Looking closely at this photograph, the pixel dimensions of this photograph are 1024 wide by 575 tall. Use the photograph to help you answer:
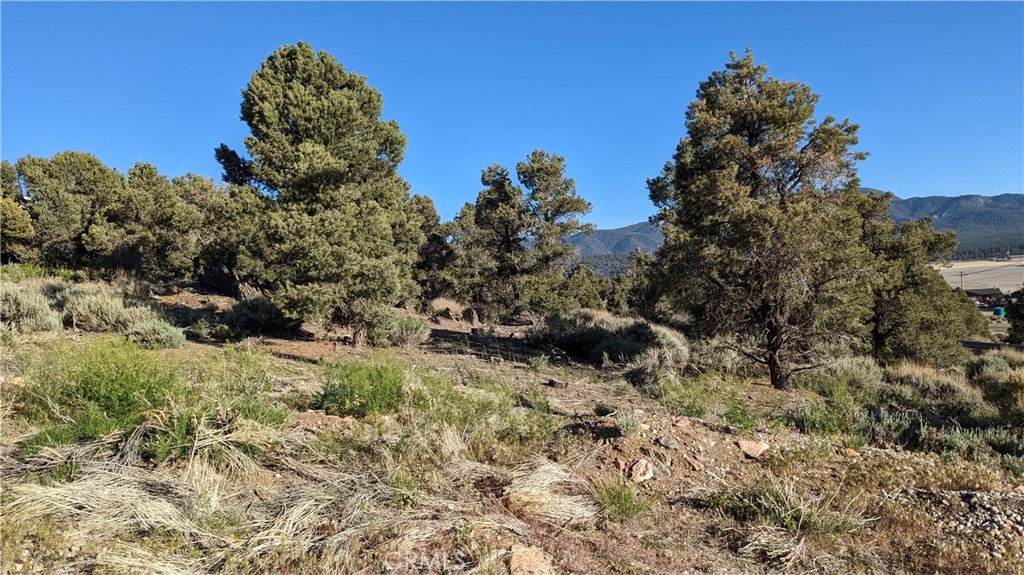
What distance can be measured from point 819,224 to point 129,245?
2680 centimetres

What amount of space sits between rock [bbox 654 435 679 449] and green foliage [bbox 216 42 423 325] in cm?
709

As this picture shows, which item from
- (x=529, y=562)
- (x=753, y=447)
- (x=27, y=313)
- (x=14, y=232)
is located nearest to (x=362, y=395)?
(x=529, y=562)

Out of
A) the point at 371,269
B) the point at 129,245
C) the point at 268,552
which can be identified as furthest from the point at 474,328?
the point at 129,245

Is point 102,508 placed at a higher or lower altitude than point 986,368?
Result: higher

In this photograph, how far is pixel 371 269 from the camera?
32.3 feet

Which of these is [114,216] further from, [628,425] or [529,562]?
[529,562]

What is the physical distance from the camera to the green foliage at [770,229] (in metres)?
8.34

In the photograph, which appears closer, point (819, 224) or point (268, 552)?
point (268, 552)

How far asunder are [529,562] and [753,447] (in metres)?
2.77

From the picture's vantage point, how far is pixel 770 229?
8.20m

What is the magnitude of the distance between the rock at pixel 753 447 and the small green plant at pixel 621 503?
4.49ft

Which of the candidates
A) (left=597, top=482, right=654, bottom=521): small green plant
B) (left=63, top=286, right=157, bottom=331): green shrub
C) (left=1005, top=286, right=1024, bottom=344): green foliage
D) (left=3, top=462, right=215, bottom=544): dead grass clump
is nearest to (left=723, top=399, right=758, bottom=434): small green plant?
(left=597, top=482, right=654, bottom=521): small green plant

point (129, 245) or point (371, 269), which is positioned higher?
point (129, 245)

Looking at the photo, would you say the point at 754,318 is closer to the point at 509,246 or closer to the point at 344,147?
the point at 344,147
